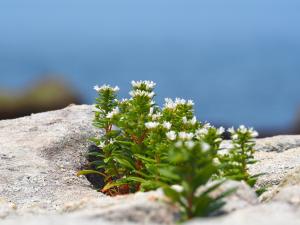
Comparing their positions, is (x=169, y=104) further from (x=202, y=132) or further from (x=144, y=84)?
(x=202, y=132)

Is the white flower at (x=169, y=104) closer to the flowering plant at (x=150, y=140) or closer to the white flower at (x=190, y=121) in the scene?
the flowering plant at (x=150, y=140)

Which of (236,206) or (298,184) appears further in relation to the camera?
(298,184)

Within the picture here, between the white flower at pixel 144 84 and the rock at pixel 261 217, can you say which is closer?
the rock at pixel 261 217

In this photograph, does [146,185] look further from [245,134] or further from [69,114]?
[69,114]

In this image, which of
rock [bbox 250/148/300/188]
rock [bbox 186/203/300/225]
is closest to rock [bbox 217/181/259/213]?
rock [bbox 186/203/300/225]

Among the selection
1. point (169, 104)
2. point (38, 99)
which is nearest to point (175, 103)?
point (169, 104)

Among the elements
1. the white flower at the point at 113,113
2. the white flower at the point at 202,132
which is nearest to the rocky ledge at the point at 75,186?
the white flower at the point at 202,132

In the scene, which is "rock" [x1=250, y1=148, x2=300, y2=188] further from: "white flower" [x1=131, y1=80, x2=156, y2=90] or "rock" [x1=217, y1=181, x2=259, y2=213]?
"rock" [x1=217, y1=181, x2=259, y2=213]

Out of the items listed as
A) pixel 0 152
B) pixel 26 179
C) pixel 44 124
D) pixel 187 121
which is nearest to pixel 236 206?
pixel 187 121
